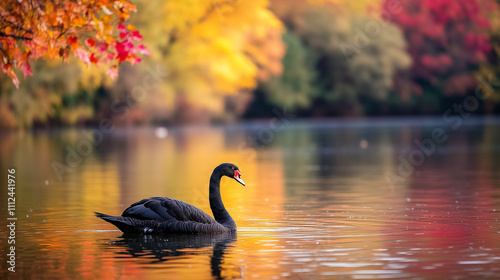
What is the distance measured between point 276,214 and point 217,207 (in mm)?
2148

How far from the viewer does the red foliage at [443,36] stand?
7800cm

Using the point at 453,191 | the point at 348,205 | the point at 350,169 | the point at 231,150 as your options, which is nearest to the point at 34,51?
the point at 348,205

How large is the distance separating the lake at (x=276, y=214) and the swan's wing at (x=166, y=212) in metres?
0.24

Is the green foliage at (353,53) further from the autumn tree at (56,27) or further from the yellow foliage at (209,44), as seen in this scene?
the autumn tree at (56,27)

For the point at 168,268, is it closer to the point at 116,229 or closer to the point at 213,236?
the point at 213,236

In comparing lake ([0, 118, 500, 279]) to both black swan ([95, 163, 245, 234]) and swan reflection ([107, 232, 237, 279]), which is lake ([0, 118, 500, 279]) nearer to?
swan reflection ([107, 232, 237, 279])

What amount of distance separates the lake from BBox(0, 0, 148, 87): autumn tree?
7.19 feet

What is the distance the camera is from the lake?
10.5 metres

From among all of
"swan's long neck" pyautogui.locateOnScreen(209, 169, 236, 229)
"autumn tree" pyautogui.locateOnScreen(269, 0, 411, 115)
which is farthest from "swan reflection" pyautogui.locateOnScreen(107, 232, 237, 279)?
"autumn tree" pyautogui.locateOnScreen(269, 0, 411, 115)

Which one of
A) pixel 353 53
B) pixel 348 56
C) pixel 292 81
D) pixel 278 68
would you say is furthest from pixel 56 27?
pixel 353 53

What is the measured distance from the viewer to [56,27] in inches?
486

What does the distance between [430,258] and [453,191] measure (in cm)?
876

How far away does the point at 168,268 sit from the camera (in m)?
10.4

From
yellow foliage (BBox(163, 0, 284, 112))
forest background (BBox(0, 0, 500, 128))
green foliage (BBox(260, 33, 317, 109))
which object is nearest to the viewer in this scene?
forest background (BBox(0, 0, 500, 128))
